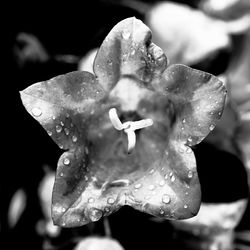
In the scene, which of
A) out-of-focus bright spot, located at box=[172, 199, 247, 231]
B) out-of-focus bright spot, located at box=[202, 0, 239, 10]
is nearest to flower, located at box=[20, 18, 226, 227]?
out-of-focus bright spot, located at box=[172, 199, 247, 231]

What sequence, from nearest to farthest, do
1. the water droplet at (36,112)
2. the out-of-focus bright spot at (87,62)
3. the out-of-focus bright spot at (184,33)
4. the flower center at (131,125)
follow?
the water droplet at (36,112) < the flower center at (131,125) < the out-of-focus bright spot at (87,62) < the out-of-focus bright spot at (184,33)

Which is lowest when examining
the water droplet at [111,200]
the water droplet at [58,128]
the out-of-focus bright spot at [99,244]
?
the out-of-focus bright spot at [99,244]

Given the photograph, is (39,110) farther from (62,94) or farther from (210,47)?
(210,47)

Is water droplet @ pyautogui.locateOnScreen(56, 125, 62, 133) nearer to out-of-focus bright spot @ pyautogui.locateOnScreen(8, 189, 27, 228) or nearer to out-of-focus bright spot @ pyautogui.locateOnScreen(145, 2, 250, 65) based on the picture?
out-of-focus bright spot @ pyautogui.locateOnScreen(8, 189, 27, 228)

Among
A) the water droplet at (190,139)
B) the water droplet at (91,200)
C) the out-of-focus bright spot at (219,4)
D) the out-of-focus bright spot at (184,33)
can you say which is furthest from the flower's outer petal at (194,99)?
the out-of-focus bright spot at (219,4)

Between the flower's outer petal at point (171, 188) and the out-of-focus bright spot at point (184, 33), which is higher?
the out-of-focus bright spot at point (184, 33)

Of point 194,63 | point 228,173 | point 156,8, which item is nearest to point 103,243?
point 228,173

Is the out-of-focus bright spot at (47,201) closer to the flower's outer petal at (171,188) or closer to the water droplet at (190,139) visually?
the flower's outer petal at (171,188)

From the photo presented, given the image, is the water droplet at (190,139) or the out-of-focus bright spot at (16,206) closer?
the water droplet at (190,139)
